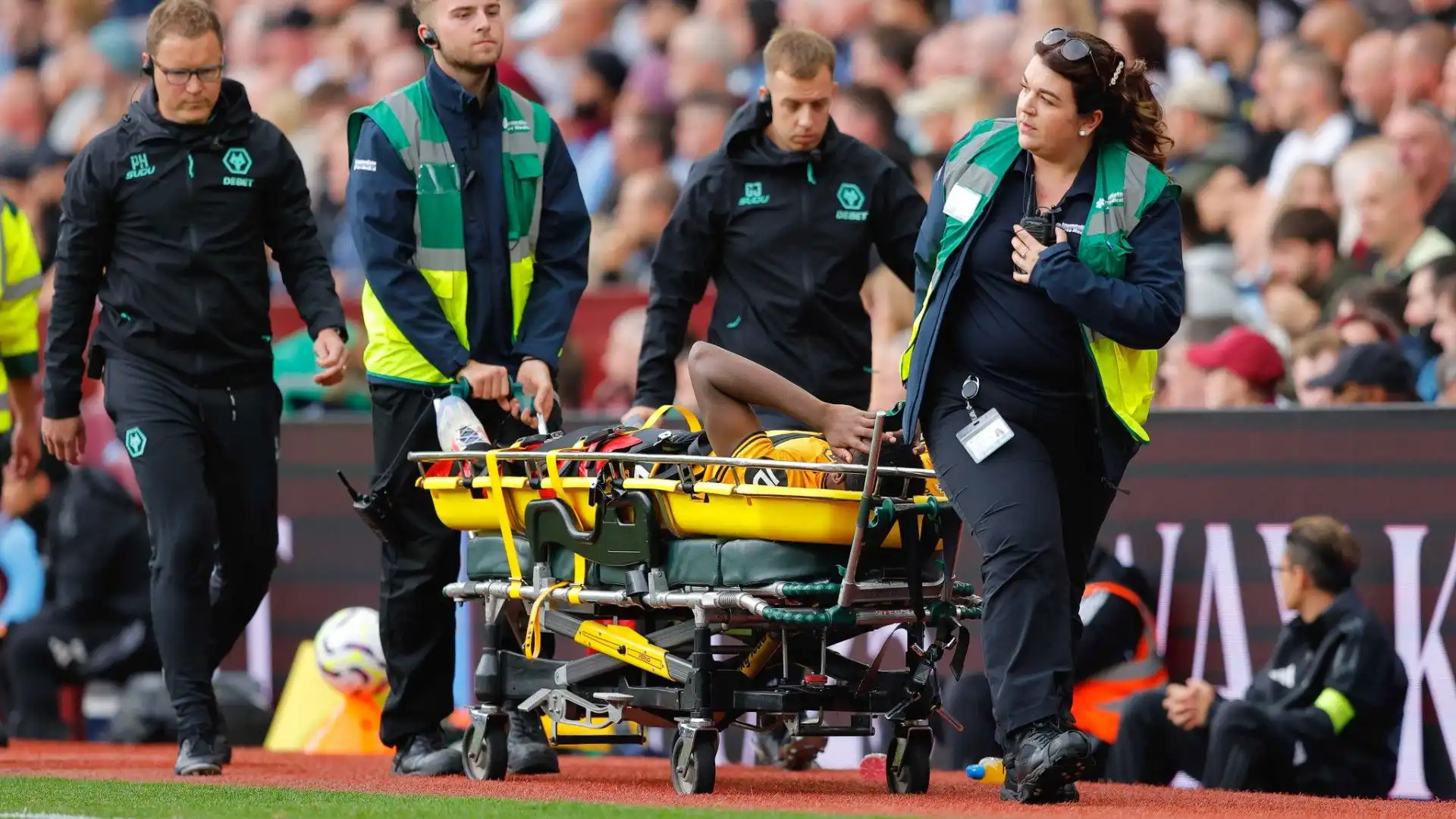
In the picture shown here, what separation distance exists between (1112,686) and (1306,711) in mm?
894

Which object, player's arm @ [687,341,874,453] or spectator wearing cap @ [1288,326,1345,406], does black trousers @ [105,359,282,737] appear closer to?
player's arm @ [687,341,874,453]

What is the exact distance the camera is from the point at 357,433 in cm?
1111

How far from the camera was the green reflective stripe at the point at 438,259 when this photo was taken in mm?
8156

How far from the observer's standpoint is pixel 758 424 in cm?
723

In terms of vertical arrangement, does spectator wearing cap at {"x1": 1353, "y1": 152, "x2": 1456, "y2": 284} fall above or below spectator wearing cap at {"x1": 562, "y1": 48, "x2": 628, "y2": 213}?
below

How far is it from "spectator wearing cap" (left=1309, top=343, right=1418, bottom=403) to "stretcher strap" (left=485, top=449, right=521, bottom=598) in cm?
354

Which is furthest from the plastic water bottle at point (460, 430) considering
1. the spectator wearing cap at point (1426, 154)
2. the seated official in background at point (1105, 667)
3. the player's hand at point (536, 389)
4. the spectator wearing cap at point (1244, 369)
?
the spectator wearing cap at point (1426, 154)

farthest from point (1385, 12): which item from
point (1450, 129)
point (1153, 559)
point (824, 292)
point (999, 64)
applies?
point (824, 292)

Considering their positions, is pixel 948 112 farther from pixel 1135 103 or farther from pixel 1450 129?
pixel 1135 103

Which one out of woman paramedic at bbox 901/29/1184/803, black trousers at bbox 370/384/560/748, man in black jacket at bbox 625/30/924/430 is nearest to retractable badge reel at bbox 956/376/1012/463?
woman paramedic at bbox 901/29/1184/803

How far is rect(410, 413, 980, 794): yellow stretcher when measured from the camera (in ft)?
22.6

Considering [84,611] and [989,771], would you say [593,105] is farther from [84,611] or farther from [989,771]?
[989,771]

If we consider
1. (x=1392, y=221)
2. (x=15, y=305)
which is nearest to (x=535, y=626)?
(x=15, y=305)

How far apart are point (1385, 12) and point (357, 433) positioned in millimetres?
5824
